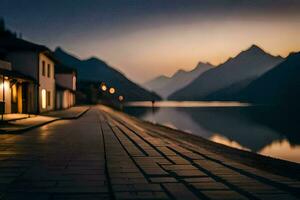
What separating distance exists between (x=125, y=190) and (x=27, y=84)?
2525 cm

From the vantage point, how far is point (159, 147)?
11.4 meters

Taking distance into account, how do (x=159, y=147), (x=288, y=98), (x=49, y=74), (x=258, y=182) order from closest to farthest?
(x=258, y=182) < (x=159, y=147) < (x=49, y=74) < (x=288, y=98)

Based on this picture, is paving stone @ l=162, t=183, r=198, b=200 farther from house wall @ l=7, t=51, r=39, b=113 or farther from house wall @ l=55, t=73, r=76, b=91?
house wall @ l=55, t=73, r=76, b=91

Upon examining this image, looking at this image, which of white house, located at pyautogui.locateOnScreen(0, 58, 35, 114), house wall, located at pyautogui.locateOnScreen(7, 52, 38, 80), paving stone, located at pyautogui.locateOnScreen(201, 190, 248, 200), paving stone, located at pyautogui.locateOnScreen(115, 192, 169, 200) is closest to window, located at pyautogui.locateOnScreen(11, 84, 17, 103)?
white house, located at pyautogui.locateOnScreen(0, 58, 35, 114)

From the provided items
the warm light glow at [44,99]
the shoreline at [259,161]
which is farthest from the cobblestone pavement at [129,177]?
the warm light glow at [44,99]

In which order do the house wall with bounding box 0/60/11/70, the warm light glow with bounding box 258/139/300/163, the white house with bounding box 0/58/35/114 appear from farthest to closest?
the white house with bounding box 0/58/35/114 < the house wall with bounding box 0/60/11/70 < the warm light glow with bounding box 258/139/300/163

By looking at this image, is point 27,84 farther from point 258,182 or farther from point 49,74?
point 258,182

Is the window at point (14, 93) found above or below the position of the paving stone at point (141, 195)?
above

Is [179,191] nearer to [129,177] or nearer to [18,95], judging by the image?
[129,177]

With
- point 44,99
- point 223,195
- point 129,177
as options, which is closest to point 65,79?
point 44,99

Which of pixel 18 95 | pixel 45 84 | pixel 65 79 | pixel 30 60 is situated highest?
pixel 65 79

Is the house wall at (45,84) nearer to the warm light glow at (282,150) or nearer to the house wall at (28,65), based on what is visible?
the house wall at (28,65)

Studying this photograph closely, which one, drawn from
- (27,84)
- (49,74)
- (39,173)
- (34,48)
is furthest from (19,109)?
(39,173)

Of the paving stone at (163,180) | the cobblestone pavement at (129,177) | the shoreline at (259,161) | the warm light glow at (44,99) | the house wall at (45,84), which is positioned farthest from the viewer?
the warm light glow at (44,99)
